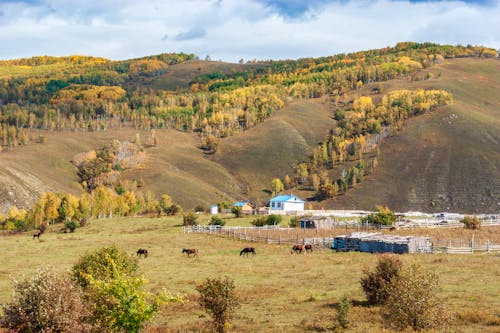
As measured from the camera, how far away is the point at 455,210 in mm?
139000

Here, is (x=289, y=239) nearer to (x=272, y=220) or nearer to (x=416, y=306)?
(x=272, y=220)

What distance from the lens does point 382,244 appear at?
176ft

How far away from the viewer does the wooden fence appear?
2019 inches

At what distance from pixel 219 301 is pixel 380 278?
9500 millimetres

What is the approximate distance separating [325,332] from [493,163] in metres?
151

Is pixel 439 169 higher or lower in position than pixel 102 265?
lower

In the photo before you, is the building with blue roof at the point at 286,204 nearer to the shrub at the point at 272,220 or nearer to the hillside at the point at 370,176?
the shrub at the point at 272,220

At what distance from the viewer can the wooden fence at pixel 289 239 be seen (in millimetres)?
51281

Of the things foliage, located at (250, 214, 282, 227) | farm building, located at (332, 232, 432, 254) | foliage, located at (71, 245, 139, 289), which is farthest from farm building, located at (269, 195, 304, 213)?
foliage, located at (71, 245, 139, 289)

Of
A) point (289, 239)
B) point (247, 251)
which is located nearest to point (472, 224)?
point (289, 239)

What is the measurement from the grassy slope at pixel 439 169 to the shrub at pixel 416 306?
405 feet

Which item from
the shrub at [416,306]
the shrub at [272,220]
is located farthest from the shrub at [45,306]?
the shrub at [272,220]

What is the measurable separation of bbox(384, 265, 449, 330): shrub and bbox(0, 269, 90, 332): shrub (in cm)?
1214

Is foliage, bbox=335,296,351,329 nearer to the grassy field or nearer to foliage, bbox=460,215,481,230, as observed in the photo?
the grassy field
